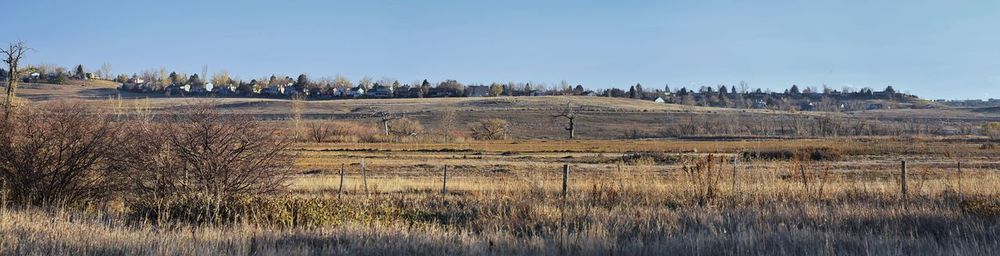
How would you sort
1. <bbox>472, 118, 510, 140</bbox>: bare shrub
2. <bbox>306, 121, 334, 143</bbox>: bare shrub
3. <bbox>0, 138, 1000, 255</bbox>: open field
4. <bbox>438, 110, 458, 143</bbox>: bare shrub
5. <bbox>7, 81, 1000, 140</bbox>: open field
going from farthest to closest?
<bbox>7, 81, 1000, 140</bbox>: open field < <bbox>472, 118, 510, 140</bbox>: bare shrub < <bbox>438, 110, 458, 143</bbox>: bare shrub < <bbox>306, 121, 334, 143</bbox>: bare shrub < <bbox>0, 138, 1000, 255</bbox>: open field

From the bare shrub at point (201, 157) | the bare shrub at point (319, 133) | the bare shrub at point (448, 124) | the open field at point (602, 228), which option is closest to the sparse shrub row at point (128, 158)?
the bare shrub at point (201, 157)

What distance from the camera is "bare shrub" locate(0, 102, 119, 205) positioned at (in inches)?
543

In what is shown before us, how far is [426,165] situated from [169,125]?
28.8 m

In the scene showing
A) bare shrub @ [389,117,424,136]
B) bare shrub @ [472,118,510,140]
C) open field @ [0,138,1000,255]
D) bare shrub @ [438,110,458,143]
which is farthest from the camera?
bare shrub @ [472,118,510,140]

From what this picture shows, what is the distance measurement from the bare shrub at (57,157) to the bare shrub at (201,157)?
1.65 ft

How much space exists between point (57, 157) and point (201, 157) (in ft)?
8.41

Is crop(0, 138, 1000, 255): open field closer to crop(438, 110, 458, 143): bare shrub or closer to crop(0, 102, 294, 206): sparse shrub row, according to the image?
crop(0, 102, 294, 206): sparse shrub row

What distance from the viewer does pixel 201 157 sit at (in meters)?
14.0

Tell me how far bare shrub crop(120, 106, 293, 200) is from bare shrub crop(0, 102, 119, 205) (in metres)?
0.50

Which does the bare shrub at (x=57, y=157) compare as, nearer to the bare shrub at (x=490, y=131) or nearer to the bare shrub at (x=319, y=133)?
the bare shrub at (x=319, y=133)

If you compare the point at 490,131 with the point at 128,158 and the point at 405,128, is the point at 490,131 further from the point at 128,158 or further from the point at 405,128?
the point at 128,158

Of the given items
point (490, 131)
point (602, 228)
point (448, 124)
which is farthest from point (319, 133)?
point (602, 228)

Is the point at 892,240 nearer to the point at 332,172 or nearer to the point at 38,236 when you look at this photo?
the point at 38,236

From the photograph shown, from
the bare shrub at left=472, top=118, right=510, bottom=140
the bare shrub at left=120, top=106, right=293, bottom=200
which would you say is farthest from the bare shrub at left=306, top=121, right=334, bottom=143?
the bare shrub at left=120, top=106, right=293, bottom=200
